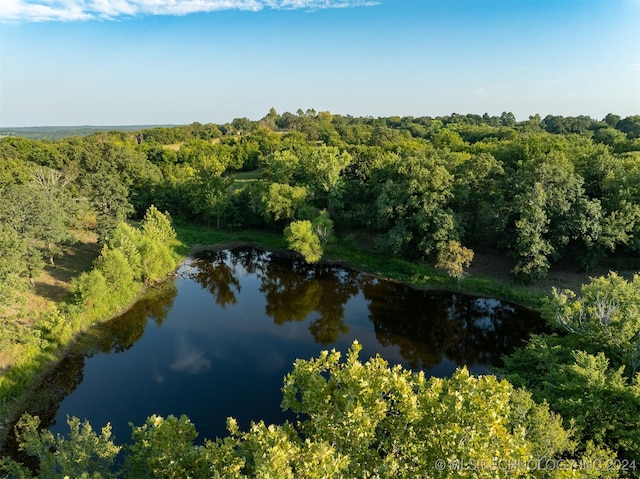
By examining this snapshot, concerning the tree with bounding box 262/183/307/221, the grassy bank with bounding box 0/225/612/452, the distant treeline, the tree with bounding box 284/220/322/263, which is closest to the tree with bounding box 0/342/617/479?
the grassy bank with bounding box 0/225/612/452

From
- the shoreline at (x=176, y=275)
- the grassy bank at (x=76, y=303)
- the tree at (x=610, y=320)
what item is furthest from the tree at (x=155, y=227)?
the tree at (x=610, y=320)

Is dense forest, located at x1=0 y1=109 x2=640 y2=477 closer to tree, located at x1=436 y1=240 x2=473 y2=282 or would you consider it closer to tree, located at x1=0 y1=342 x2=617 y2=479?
tree, located at x1=0 y1=342 x2=617 y2=479

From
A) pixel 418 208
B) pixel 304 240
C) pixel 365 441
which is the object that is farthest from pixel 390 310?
pixel 365 441

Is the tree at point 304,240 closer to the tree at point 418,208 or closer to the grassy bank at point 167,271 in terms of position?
the grassy bank at point 167,271

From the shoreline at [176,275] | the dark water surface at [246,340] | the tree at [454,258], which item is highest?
the tree at [454,258]

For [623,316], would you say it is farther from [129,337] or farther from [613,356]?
[129,337]

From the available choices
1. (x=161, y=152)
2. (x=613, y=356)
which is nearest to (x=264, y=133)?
(x=161, y=152)
